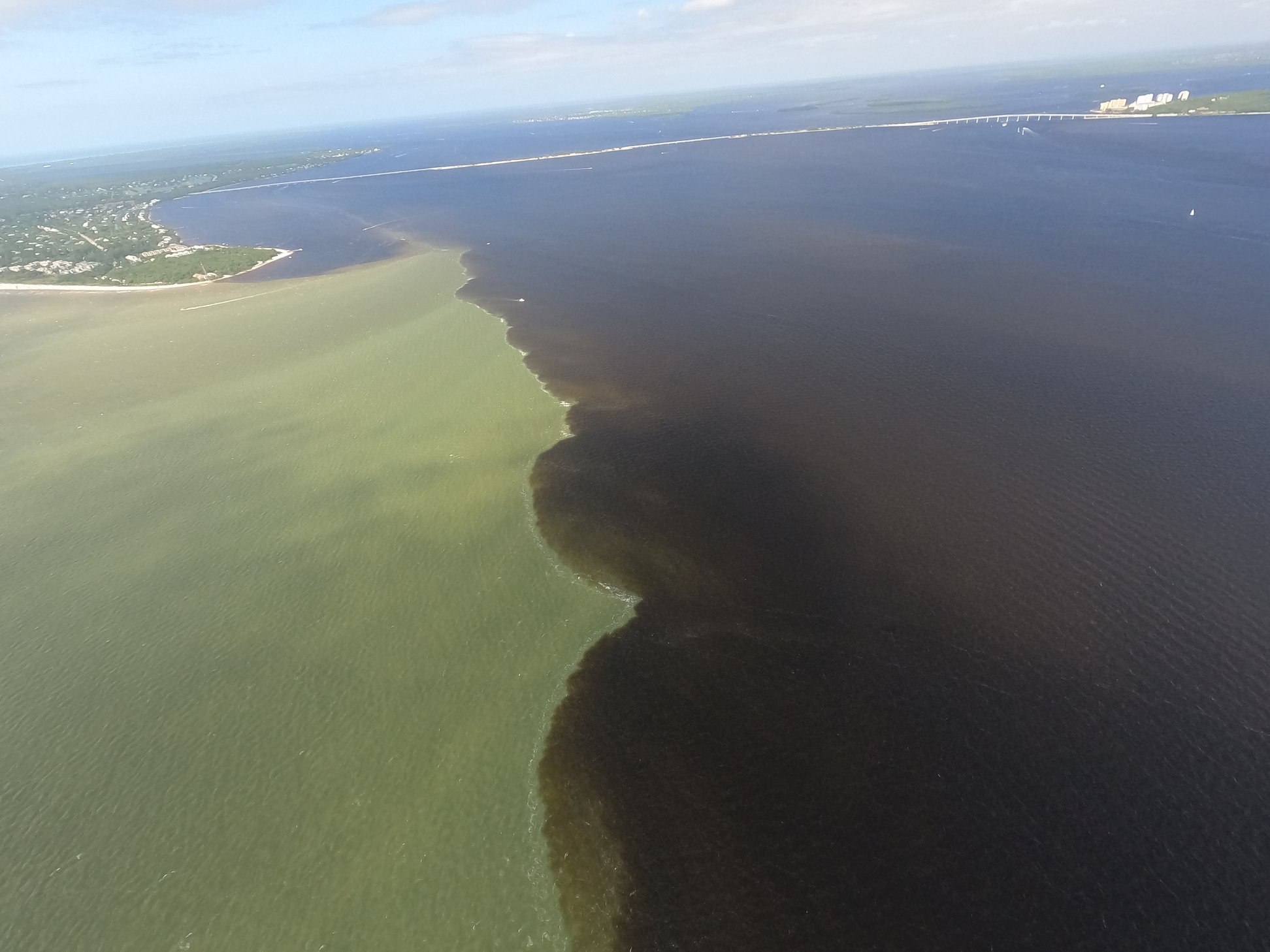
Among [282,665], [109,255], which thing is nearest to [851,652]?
[282,665]

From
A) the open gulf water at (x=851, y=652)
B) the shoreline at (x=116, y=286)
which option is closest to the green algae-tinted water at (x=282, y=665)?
the open gulf water at (x=851, y=652)

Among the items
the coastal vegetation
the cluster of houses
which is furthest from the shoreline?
the cluster of houses

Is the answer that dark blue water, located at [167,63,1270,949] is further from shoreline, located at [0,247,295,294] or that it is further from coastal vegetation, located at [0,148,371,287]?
coastal vegetation, located at [0,148,371,287]

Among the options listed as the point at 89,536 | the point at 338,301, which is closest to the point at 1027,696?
Answer: the point at 89,536

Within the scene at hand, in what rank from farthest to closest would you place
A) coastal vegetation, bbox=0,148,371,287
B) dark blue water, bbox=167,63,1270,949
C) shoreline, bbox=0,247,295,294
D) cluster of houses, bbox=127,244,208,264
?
cluster of houses, bbox=127,244,208,264
coastal vegetation, bbox=0,148,371,287
shoreline, bbox=0,247,295,294
dark blue water, bbox=167,63,1270,949

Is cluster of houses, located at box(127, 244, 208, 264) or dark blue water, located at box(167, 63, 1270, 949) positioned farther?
cluster of houses, located at box(127, 244, 208, 264)

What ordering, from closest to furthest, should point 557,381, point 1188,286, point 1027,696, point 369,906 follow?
1. point 369,906
2. point 1027,696
3. point 557,381
4. point 1188,286

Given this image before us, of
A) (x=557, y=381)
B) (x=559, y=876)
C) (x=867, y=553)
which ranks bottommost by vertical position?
(x=559, y=876)

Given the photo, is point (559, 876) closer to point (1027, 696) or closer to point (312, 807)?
point (312, 807)
